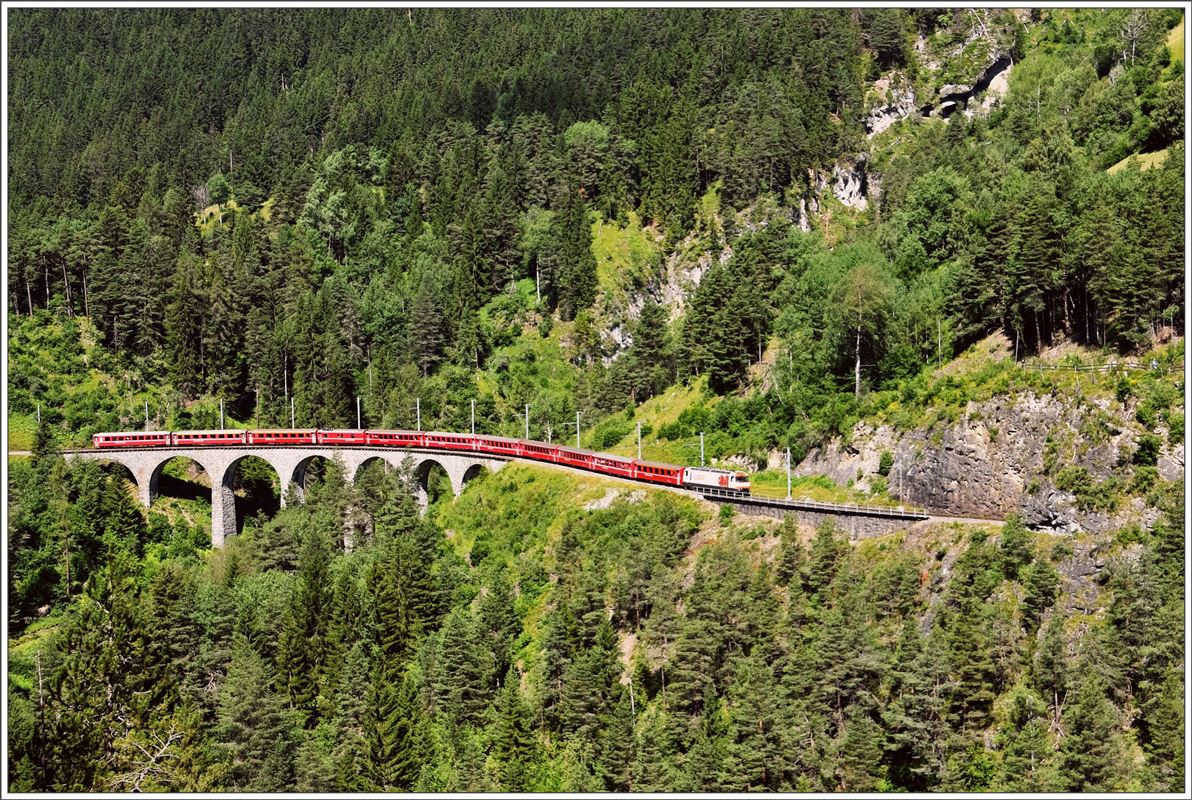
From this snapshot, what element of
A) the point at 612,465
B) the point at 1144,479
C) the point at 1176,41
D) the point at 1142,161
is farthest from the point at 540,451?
the point at 1176,41

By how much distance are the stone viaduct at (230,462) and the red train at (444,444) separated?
56 cm

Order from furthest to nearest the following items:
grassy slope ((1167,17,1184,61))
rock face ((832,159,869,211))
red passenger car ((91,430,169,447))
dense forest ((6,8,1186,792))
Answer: rock face ((832,159,869,211)) < grassy slope ((1167,17,1184,61)) < red passenger car ((91,430,169,447)) < dense forest ((6,8,1186,792))

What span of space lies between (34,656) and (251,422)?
4484cm

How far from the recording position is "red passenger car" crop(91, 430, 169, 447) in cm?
11475

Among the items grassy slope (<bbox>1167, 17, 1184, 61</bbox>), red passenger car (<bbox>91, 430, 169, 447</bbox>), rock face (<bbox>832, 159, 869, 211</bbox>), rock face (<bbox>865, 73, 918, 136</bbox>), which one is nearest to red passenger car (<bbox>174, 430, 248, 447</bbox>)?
red passenger car (<bbox>91, 430, 169, 447</bbox>)

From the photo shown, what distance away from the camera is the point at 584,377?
125625 millimetres

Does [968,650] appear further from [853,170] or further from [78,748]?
[853,170]

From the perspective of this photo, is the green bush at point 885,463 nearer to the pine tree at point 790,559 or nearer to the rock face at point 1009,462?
the rock face at point 1009,462

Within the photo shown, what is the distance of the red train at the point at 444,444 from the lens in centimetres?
9194

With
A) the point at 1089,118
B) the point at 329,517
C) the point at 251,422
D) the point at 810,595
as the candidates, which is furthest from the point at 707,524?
the point at 251,422

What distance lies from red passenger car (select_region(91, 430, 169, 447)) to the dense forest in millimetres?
4327

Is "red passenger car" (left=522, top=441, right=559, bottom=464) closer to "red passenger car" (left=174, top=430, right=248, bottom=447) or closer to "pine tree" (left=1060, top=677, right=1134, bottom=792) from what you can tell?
"red passenger car" (left=174, top=430, right=248, bottom=447)

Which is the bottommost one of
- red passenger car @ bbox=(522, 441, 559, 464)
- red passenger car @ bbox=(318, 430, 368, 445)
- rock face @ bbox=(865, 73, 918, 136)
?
red passenger car @ bbox=(522, 441, 559, 464)

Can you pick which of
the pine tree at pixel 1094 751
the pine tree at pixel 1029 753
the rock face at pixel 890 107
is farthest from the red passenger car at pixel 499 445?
the rock face at pixel 890 107
